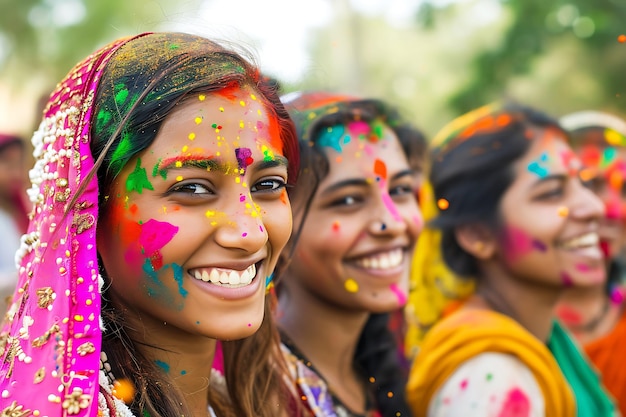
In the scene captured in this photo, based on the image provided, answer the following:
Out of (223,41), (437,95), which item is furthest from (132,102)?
(437,95)

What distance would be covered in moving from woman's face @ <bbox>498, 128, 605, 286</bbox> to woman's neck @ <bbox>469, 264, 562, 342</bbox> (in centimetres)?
7

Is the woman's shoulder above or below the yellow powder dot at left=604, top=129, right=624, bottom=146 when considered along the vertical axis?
below

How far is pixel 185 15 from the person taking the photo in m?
2.14

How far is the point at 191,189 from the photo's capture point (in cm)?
187

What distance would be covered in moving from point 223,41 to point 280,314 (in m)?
1.31

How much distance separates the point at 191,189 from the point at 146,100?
0.24 m

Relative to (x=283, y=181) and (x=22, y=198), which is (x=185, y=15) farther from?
(x=22, y=198)

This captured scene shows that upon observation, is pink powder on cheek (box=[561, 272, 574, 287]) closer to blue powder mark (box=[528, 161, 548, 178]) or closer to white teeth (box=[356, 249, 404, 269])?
blue powder mark (box=[528, 161, 548, 178])

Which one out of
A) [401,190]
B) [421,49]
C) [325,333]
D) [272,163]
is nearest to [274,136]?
[272,163]

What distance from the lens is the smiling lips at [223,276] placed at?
1.88 meters

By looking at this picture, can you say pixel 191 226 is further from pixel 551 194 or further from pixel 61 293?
pixel 551 194

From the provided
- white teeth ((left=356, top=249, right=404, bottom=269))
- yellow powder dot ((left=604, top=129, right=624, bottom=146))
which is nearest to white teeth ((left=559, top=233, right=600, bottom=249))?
white teeth ((left=356, top=249, right=404, bottom=269))

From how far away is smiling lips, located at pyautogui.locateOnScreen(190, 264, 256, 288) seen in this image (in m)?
1.88

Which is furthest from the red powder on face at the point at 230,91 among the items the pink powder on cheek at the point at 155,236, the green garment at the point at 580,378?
the green garment at the point at 580,378
